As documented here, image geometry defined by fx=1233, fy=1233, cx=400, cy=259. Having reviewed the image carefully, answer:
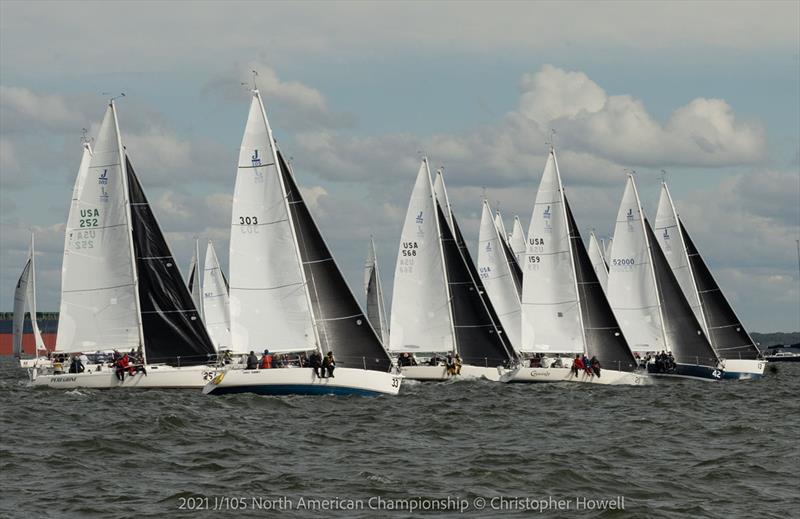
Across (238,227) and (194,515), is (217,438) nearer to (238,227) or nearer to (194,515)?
(194,515)

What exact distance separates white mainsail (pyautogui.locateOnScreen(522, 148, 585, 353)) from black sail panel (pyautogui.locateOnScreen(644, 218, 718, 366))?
8951mm

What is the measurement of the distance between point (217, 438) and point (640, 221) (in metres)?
38.2

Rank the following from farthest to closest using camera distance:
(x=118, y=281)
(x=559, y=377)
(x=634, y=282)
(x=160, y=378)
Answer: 1. (x=634, y=282)
2. (x=559, y=377)
3. (x=118, y=281)
4. (x=160, y=378)

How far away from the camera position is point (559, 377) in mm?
50344

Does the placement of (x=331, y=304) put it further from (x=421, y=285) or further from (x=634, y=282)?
(x=634, y=282)

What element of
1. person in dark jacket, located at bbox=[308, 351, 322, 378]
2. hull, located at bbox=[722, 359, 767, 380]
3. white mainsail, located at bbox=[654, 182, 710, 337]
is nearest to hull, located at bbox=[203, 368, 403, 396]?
person in dark jacket, located at bbox=[308, 351, 322, 378]

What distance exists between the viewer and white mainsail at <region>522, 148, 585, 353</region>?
53.7 metres

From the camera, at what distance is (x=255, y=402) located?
120 feet

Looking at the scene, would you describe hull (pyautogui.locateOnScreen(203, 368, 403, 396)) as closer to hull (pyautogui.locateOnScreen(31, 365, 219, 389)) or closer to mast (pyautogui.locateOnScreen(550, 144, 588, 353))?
hull (pyautogui.locateOnScreen(31, 365, 219, 389))

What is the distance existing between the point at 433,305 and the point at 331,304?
13213mm

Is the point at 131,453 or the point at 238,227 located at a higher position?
the point at 238,227

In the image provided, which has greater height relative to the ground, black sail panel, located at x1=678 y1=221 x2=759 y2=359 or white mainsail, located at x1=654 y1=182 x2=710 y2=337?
white mainsail, located at x1=654 y1=182 x2=710 y2=337

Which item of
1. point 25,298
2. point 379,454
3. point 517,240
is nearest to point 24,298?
point 25,298

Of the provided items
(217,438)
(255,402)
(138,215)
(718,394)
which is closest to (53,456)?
(217,438)
